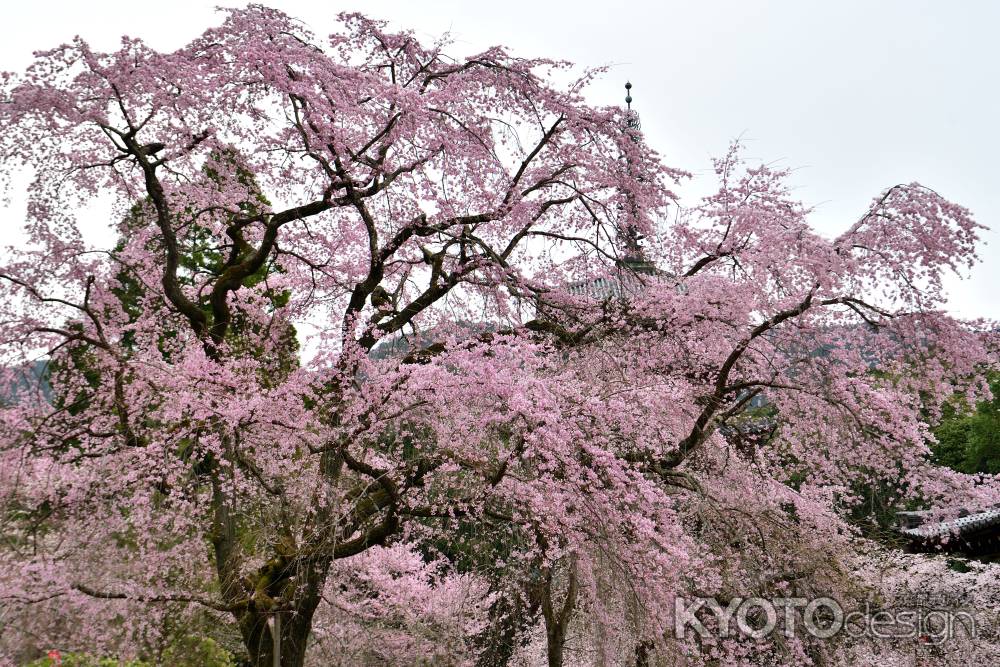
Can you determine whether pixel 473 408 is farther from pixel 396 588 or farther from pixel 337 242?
pixel 396 588

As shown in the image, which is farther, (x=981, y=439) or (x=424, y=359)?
(x=981, y=439)

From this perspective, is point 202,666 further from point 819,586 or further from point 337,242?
point 819,586

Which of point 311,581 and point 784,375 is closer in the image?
point 311,581

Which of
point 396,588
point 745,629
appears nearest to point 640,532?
point 745,629

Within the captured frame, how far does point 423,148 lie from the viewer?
295 inches

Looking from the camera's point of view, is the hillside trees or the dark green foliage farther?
the dark green foliage

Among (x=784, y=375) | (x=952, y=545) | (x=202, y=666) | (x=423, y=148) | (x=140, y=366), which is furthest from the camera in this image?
(x=952, y=545)

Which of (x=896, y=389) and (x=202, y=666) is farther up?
(x=896, y=389)

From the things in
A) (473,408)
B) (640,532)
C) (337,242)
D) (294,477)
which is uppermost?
(337,242)

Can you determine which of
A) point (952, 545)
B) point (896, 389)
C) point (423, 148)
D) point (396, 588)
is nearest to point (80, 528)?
point (423, 148)

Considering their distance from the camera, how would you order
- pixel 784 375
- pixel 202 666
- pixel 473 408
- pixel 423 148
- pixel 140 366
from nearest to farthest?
pixel 473 408, pixel 140 366, pixel 423 148, pixel 784 375, pixel 202 666

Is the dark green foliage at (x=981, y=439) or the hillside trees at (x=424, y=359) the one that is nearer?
the hillside trees at (x=424, y=359)

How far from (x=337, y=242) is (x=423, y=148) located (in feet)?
6.05

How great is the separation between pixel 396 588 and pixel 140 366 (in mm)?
6703
